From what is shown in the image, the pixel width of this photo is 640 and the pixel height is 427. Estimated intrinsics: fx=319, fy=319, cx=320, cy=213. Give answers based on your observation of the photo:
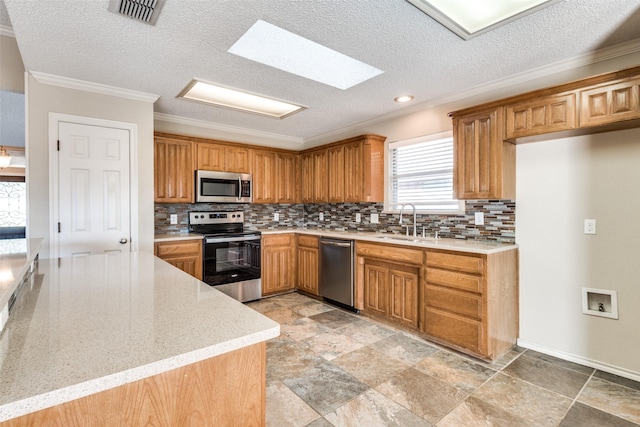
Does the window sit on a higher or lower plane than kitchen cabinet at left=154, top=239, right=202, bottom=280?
higher

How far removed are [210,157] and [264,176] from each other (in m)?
0.85

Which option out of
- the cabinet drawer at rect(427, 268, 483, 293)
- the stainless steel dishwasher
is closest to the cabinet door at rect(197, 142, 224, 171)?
the stainless steel dishwasher

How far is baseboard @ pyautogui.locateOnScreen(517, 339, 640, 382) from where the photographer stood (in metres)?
2.30

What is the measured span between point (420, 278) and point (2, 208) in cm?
856

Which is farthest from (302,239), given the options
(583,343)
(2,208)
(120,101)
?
(2,208)

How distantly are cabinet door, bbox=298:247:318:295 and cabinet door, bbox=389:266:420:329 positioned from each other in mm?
1256

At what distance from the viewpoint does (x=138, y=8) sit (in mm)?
1874

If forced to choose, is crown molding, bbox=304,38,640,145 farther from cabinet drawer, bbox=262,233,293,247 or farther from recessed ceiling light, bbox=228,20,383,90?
cabinet drawer, bbox=262,233,293,247

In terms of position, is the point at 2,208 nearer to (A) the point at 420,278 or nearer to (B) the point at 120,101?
(B) the point at 120,101

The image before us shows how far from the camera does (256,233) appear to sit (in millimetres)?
4250

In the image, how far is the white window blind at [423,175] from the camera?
3471 millimetres

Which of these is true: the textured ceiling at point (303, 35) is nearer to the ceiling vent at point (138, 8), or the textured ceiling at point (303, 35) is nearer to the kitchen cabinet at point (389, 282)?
the ceiling vent at point (138, 8)

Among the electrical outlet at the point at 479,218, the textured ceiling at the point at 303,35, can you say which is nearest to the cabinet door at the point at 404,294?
the electrical outlet at the point at 479,218

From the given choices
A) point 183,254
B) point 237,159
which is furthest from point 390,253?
point 237,159
